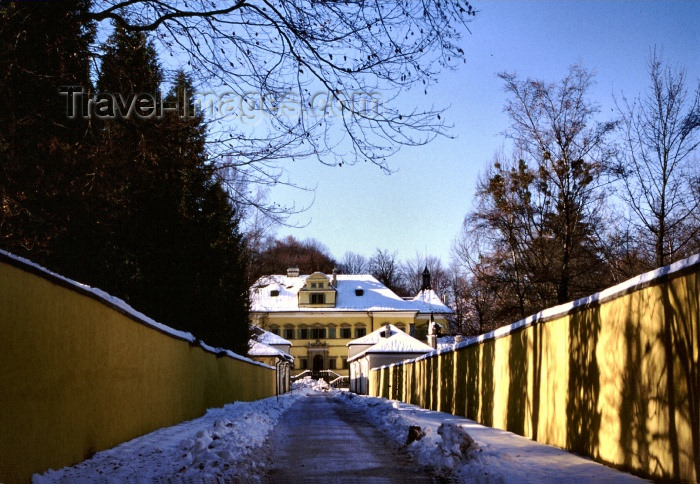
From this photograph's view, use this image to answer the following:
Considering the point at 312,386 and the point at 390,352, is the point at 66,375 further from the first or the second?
the point at 312,386

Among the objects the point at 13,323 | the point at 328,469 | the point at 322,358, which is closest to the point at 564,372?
the point at 328,469

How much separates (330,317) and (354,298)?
3.53 metres

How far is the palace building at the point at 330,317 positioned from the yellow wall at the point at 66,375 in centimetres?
7580

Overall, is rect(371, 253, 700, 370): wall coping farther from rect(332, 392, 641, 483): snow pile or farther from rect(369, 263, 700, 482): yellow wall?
rect(332, 392, 641, 483): snow pile

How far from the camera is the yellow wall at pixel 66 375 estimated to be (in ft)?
22.0

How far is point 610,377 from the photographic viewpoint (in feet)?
30.0

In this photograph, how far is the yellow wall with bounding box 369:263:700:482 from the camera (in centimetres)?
710

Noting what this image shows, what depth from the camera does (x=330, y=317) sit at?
9162 centimetres

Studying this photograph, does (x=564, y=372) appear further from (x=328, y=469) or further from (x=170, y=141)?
(x=170, y=141)

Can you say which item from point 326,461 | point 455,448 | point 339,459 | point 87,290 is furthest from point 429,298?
point 87,290

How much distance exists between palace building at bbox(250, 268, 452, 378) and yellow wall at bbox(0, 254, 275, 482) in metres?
75.8

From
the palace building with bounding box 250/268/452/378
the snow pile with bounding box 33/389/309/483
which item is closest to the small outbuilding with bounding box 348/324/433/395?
the palace building with bounding box 250/268/452/378

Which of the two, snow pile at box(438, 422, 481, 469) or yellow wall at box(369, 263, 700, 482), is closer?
yellow wall at box(369, 263, 700, 482)

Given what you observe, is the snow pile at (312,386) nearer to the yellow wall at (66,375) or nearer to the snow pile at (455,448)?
the yellow wall at (66,375)
